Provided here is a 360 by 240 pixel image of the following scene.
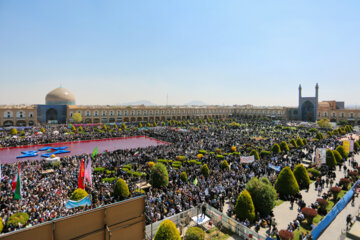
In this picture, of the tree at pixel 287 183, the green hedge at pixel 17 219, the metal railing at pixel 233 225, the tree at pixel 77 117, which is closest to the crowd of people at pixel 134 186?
the green hedge at pixel 17 219

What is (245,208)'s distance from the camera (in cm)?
1008

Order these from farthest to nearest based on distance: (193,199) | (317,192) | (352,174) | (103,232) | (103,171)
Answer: (103,171), (352,174), (317,192), (193,199), (103,232)

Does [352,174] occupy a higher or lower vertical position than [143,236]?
lower

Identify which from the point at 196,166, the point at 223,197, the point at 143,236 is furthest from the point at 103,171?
the point at 143,236

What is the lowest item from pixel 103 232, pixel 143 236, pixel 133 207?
pixel 143 236

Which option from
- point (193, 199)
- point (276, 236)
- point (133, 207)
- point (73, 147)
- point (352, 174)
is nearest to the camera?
point (133, 207)

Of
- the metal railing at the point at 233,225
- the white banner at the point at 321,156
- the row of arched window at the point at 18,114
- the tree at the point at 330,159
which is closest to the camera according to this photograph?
the metal railing at the point at 233,225

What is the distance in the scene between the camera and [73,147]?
1188 inches

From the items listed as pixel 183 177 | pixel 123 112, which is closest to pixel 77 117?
pixel 123 112

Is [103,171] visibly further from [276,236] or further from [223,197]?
[276,236]

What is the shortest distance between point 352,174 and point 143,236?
752 inches

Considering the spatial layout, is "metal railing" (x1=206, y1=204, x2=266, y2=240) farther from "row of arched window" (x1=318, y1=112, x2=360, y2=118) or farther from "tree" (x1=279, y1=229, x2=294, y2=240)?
"row of arched window" (x1=318, y1=112, x2=360, y2=118)

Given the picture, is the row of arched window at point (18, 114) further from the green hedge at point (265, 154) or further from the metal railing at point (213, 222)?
the metal railing at point (213, 222)

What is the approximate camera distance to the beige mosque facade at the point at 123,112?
5122 cm
